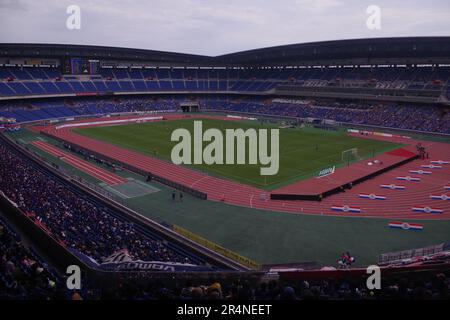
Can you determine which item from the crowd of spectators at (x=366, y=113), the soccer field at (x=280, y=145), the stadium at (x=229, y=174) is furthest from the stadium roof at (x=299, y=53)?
the soccer field at (x=280, y=145)

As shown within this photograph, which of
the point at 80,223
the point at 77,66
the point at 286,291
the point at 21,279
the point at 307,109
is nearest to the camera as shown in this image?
the point at 286,291

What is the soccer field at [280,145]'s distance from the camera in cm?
3612

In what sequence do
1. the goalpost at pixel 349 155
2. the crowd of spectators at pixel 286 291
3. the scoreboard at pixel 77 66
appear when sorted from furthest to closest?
the scoreboard at pixel 77 66, the goalpost at pixel 349 155, the crowd of spectators at pixel 286 291

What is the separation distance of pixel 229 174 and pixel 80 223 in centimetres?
1810

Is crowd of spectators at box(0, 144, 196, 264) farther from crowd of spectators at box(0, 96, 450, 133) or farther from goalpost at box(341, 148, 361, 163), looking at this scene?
crowd of spectators at box(0, 96, 450, 133)

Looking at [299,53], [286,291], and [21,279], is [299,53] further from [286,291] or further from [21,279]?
[21,279]

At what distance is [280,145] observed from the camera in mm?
→ 50094

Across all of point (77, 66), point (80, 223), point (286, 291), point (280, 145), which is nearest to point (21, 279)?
point (286, 291)

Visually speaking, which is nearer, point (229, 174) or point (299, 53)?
point (229, 174)

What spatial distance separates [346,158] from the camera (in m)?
42.9

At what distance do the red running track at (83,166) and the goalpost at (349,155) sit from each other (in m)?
24.5

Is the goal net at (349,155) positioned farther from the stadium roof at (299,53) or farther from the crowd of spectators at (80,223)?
the stadium roof at (299,53)
